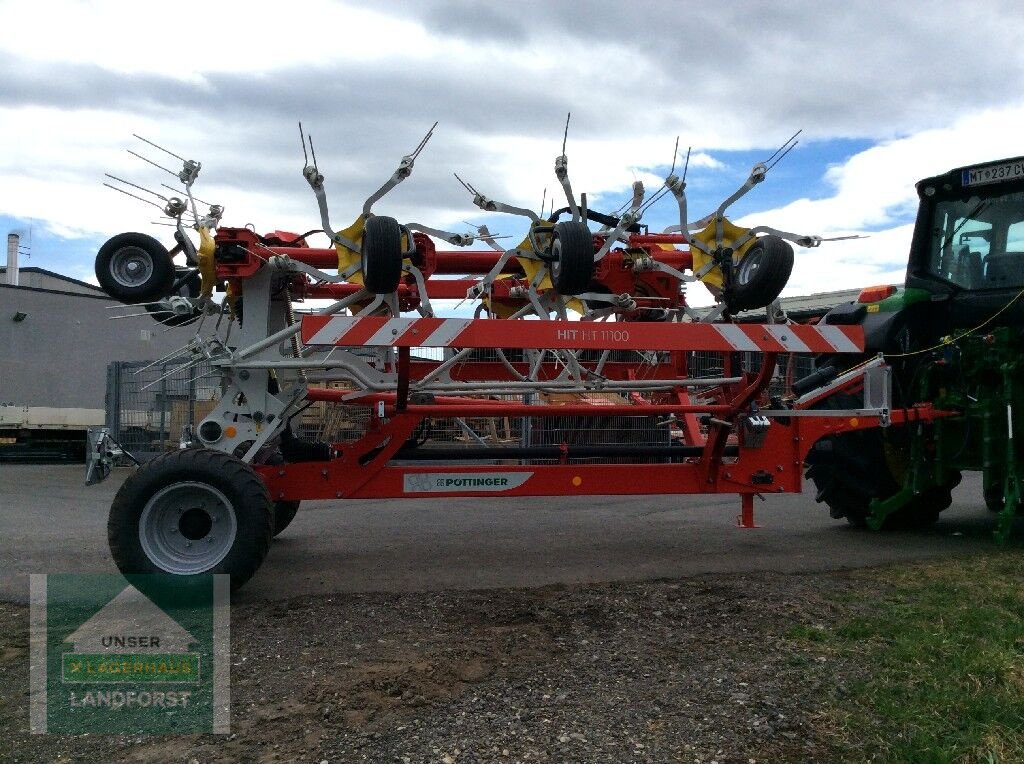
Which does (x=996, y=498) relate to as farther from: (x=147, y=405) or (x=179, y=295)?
(x=147, y=405)

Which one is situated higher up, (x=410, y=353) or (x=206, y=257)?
(x=206, y=257)

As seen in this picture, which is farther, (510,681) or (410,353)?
(410,353)

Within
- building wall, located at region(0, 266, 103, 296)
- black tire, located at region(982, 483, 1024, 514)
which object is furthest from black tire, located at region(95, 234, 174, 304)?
building wall, located at region(0, 266, 103, 296)

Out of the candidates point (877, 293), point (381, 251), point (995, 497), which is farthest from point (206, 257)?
point (995, 497)

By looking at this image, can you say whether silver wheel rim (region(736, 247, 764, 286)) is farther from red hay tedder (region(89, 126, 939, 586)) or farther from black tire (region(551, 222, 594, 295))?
black tire (region(551, 222, 594, 295))

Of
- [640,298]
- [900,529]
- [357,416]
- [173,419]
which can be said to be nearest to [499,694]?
[640,298]

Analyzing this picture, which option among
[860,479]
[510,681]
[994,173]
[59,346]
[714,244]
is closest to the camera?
[510,681]

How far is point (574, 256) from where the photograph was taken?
5523mm

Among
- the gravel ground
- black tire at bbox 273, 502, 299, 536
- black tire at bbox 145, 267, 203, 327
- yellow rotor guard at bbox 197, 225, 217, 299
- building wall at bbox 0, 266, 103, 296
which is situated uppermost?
building wall at bbox 0, 266, 103, 296

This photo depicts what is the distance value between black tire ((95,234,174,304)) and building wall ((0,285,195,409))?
15.7 m

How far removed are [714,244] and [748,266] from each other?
1.75 feet

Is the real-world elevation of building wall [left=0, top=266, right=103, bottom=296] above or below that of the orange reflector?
above

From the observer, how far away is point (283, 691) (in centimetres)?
363

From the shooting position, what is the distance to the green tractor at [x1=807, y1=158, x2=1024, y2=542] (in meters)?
6.57
